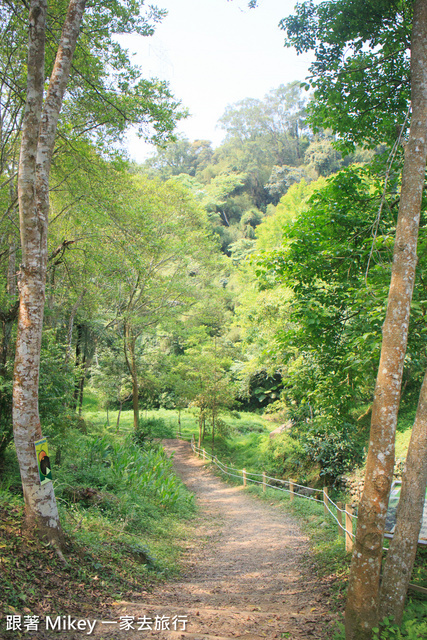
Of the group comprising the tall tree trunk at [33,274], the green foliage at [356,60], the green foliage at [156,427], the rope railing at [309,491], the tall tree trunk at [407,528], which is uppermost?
the green foliage at [356,60]

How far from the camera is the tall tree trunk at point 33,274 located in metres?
4.56

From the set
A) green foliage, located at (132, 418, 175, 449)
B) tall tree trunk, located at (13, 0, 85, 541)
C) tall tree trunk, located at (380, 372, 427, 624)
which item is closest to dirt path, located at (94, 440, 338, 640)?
tall tree trunk, located at (380, 372, 427, 624)

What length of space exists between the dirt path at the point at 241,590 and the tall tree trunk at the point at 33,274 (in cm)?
158

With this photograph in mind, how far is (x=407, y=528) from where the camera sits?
3980 mm

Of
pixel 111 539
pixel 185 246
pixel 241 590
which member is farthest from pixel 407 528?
pixel 185 246

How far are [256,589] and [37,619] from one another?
3289 millimetres

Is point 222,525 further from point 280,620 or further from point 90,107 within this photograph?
point 90,107

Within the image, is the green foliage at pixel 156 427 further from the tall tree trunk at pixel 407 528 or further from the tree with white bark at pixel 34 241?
the tall tree trunk at pixel 407 528

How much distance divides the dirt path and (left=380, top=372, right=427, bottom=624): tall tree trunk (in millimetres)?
761

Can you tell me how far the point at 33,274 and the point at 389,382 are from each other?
4.28 m

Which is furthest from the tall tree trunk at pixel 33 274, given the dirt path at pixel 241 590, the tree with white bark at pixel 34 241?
the dirt path at pixel 241 590

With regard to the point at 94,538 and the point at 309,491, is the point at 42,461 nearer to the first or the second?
the point at 94,538

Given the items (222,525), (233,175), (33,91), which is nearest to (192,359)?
(222,525)

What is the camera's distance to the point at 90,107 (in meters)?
8.77
